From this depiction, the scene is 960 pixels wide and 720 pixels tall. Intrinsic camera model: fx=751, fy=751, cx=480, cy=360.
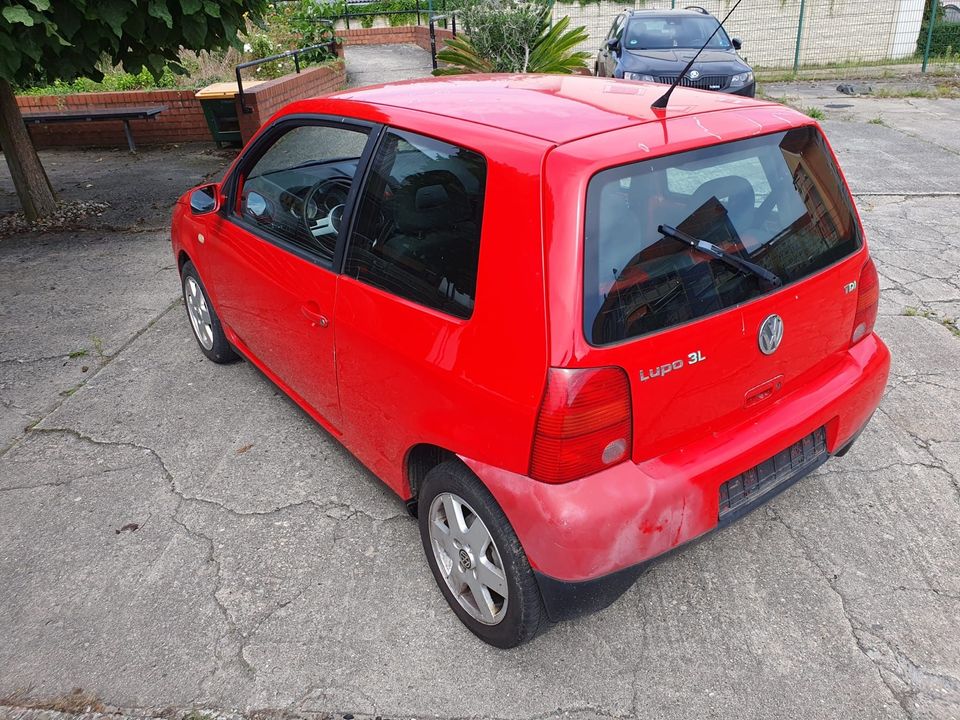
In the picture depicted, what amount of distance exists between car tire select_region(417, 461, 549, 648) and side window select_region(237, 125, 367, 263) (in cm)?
107

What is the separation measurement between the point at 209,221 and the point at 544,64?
31.3ft

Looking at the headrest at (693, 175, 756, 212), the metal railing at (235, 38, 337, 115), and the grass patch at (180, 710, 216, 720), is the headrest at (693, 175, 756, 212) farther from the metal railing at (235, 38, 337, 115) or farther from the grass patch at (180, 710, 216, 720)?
the metal railing at (235, 38, 337, 115)

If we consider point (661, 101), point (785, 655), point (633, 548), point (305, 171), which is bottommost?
point (785, 655)

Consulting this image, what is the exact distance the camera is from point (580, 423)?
2090mm

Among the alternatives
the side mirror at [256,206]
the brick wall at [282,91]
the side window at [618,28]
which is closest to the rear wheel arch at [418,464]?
the side mirror at [256,206]

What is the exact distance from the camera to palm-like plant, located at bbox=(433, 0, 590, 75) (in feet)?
38.9

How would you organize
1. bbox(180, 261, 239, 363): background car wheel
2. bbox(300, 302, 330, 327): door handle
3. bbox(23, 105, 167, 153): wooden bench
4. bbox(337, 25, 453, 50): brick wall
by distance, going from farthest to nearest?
bbox(337, 25, 453, 50): brick wall, bbox(23, 105, 167, 153): wooden bench, bbox(180, 261, 239, 363): background car wheel, bbox(300, 302, 330, 327): door handle

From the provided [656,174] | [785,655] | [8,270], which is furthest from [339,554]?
[8,270]

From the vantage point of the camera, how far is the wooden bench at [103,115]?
1044cm

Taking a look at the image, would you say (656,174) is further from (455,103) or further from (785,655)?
(785,655)

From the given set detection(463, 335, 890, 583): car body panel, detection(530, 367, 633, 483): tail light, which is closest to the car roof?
detection(530, 367, 633, 483): tail light

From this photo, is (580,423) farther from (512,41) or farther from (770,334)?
(512,41)

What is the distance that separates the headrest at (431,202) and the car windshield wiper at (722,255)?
0.62 m

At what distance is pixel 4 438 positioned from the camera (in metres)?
4.04
